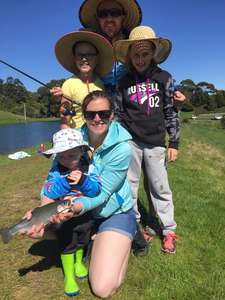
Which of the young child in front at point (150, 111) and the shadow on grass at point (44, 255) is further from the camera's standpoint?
the young child in front at point (150, 111)

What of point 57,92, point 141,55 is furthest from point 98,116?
point 141,55

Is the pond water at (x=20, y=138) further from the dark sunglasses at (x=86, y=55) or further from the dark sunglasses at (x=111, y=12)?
the dark sunglasses at (x=86, y=55)

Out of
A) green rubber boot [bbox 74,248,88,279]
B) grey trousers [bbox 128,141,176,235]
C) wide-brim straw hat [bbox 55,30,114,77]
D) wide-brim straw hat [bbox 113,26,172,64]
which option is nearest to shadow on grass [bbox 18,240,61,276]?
green rubber boot [bbox 74,248,88,279]

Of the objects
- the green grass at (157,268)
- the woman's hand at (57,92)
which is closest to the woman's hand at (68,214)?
the green grass at (157,268)

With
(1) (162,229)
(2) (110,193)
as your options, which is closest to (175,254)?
(1) (162,229)

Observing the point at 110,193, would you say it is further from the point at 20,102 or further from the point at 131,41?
the point at 20,102

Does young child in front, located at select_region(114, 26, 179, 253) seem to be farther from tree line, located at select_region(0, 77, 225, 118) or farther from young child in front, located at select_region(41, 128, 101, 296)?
tree line, located at select_region(0, 77, 225, 118)

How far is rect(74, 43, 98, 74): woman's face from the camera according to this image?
469cm

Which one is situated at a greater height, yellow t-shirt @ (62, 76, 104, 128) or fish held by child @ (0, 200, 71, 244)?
yellow t-shirt @ (62, 76, 104, 128)

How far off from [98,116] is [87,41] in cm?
107

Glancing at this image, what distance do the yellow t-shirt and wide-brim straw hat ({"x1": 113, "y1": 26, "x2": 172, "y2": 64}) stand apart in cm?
53

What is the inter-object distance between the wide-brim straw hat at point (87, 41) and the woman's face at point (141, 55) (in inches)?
11.4

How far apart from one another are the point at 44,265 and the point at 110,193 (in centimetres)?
131

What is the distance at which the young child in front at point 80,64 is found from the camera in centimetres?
468
